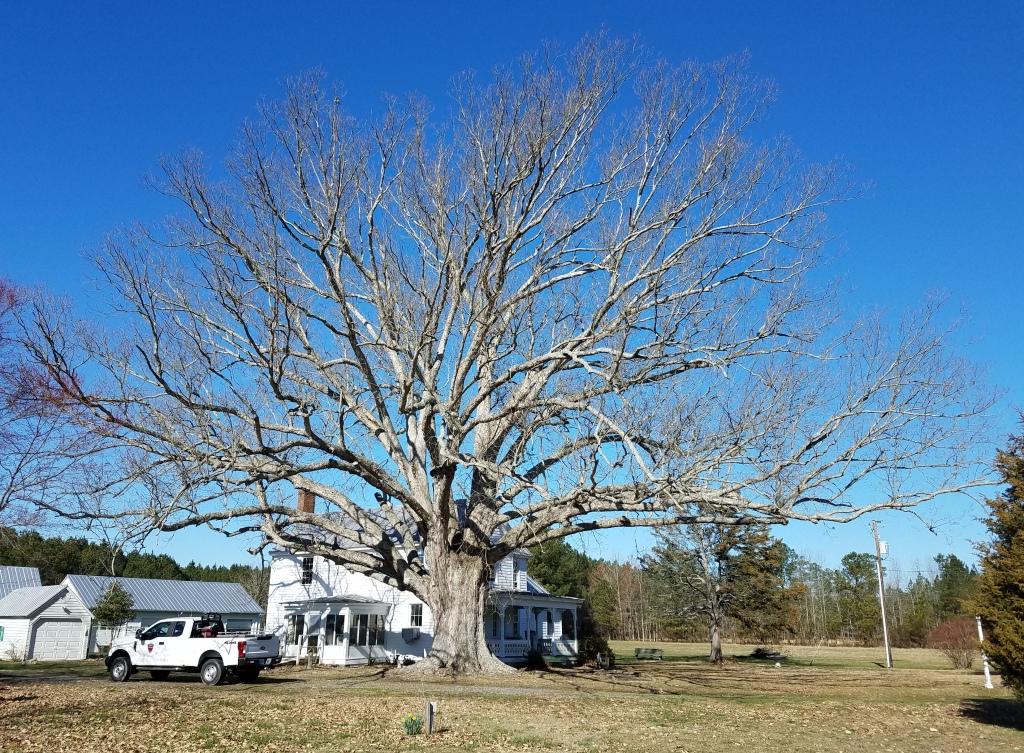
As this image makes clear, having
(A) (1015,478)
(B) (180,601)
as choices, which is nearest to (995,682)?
(A) (1015,478)

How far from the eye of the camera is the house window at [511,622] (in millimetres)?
33562

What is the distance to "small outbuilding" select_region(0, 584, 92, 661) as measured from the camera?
32.8 metres

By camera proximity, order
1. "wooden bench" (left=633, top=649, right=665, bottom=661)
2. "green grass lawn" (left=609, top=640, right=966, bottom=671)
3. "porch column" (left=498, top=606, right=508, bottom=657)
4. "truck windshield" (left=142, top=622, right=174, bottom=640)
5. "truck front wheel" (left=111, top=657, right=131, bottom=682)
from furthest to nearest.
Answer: "wooden bench" (left=633, top=649, right=665, bottom=661), "green grass lawn" (left=609, top=640, right=966, bottom=671), "porch column" (left=498, top=606, right=508, bottom=657), "truck windshield" (left=142, top=622, right=174, bottom=640), "truck front wheel" (left=111, top=657, right=131, bottom=682)

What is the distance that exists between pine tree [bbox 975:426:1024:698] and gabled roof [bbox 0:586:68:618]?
36.0m

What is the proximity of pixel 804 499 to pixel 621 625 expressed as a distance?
65355 mm

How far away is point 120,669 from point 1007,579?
19.5 m

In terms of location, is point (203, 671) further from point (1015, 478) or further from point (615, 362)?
point (1015, 478)

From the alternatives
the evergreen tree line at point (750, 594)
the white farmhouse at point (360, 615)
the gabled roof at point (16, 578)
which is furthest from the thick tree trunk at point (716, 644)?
the gabled roof at point (16, 578)

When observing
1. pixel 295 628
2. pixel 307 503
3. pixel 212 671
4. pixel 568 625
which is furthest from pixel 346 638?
pixel 568 625

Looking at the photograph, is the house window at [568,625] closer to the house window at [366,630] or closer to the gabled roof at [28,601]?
the house window at [366,630]

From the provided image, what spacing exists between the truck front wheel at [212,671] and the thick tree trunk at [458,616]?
15.8ft

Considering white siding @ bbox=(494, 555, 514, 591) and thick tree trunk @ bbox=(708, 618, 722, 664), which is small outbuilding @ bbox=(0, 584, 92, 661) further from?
thick tree trunk @ bbox=(708, 618, 722, 664)

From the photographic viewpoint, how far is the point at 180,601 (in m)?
39.0

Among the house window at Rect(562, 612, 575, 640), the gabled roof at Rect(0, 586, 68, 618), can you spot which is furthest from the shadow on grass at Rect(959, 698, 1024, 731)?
the gabled roof at Rect(0, 586, 68, 618)
